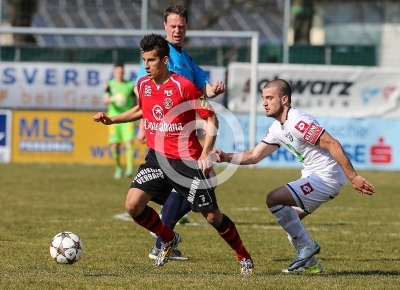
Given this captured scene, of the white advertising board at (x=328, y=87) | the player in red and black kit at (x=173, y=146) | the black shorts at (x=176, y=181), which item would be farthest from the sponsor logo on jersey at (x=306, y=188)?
the white advertising board at (x=328, y=87)

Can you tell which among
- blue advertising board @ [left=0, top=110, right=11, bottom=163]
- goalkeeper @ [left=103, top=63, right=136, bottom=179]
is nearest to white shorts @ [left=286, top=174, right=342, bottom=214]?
goalkeeper @ [left=103, top=63, right=136, bottom=179]

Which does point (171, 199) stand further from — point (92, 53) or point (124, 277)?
point (92, 53)

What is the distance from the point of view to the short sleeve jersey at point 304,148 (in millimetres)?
7547

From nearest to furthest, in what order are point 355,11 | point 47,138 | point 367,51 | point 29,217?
point 29,217 → point 47,138 → point 367,51 → point 355,11

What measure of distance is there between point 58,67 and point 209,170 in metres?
14.5

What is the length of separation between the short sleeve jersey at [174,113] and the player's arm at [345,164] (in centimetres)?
95

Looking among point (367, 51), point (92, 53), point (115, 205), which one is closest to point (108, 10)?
point (92, 53)

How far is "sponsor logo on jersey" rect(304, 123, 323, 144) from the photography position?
289 inches

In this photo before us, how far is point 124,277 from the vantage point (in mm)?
6934

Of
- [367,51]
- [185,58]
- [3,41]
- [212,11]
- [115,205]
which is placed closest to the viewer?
[185,58]

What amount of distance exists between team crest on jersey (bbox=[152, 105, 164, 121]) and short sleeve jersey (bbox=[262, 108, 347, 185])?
101 centimetres

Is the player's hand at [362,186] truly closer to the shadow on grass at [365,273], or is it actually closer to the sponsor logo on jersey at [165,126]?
the shadow on grass at [365,273]

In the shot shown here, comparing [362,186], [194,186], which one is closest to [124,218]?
[194,186]

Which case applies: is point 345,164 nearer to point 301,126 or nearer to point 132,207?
point 301,126
